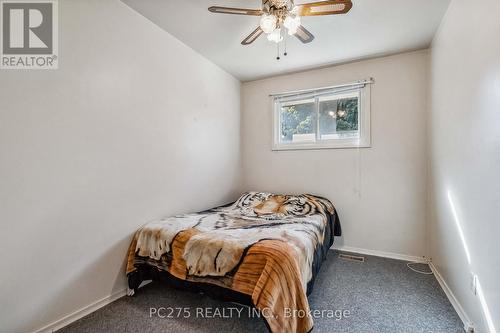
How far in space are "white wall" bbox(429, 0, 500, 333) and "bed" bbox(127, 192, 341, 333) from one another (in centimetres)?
99

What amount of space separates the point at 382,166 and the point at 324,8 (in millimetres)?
1989

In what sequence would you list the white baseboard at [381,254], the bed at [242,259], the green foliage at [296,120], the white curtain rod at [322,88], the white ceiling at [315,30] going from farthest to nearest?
the green foliage at [296,120] → the white curtain rod at [322,88] → the white baseboard at [381,254] → the white ceiling at [315,30] → the bed at [242,259]

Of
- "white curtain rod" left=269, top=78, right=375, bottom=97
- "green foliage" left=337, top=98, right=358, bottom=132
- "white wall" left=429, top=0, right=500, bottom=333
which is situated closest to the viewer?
"white wall" left=429, top=0, right=500, bottom=333

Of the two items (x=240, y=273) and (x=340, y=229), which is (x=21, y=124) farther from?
(x=340, y=229)

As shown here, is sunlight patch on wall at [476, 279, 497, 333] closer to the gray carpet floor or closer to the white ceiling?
the gray carpet floor

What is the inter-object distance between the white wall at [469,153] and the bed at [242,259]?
99 cm

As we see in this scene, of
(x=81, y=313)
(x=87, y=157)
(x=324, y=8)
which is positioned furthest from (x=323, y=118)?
(x=81, y=313)

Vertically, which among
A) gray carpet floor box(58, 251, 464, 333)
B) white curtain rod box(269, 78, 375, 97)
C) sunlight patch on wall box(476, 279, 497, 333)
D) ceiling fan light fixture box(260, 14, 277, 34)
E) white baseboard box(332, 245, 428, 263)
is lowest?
gray carpet floor box(58, 251, 464, 333)

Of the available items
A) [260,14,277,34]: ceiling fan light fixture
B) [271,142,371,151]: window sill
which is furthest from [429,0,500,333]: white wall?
[260,14,277,34]: ceiling fan light fixture

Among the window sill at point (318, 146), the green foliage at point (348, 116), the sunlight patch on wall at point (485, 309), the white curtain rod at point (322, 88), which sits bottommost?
the sunlight patch on wall at point (485, 309)

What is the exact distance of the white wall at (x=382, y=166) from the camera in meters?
2.63

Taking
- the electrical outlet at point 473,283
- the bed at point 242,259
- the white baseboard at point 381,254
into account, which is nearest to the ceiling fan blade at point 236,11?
the bed at point 242,259

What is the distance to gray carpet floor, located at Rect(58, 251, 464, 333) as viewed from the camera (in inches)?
61.1

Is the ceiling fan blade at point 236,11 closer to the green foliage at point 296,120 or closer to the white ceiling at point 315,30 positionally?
the white ceiling at point 315,30
